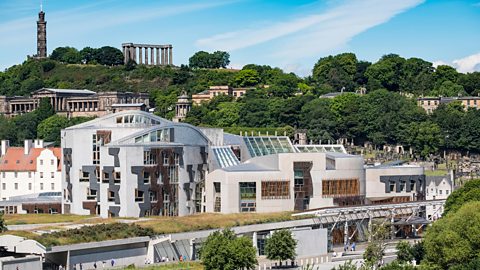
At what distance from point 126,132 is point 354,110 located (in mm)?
93231

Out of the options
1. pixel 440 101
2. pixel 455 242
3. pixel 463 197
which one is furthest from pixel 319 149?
pixel 440 101

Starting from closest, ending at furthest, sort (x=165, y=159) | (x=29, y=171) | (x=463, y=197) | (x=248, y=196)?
(x=463, y=197) < (x=248, y=196) < (x=165, y=159) < (x=29, y=171)

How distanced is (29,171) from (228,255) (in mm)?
51965

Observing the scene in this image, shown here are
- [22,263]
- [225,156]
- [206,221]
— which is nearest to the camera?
[22,263]

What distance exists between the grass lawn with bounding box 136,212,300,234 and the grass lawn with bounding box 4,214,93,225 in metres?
6.22

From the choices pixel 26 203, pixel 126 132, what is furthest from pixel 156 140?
pixel 26 203

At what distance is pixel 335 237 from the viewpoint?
86.1m

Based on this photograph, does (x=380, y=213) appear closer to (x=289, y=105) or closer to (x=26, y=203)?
(x=26, y=203)

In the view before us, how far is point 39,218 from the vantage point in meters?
85.8

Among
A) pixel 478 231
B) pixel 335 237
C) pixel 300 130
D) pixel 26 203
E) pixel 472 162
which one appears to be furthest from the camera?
pixel 300 130

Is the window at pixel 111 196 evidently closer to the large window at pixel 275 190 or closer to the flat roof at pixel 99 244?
the large window at pixel 275 190

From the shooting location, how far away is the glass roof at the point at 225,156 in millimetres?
92688

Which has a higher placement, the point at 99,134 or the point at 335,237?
the point at 99,134

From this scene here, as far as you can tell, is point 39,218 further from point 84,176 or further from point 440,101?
point 440,101
